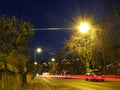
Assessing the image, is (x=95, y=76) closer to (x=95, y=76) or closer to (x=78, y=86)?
(x=95, y=76)

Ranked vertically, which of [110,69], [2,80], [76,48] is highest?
[76,48]

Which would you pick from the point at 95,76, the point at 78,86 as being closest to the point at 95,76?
the point at 95,76

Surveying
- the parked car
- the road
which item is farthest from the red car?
the road

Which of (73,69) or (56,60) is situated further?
(56,60)

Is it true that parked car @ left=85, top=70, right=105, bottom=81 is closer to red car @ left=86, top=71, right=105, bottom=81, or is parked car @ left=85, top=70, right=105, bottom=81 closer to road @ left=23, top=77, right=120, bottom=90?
red car @ left=86, top=71, right=105, bottom=81

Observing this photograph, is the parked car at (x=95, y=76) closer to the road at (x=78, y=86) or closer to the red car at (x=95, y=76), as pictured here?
the red car at (x=95, y=76)

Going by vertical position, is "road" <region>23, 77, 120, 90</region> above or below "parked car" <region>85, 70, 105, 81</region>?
below

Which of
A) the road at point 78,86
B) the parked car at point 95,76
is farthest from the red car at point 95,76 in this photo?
the road at point 78,86

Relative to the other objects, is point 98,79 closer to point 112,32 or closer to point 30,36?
point 112,32

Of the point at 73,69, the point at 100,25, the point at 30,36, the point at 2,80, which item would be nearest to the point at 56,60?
the point at 73,69

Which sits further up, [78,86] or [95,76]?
[95,76]

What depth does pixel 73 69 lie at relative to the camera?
118062mm

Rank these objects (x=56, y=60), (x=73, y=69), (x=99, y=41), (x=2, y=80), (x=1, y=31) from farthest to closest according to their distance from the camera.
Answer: (x=56, y=60)
(x=73, y=69)
(x=99, y=41)
(x=1, y=31)
(x=2, y=80)

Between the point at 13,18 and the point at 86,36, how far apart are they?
29.5 meters
